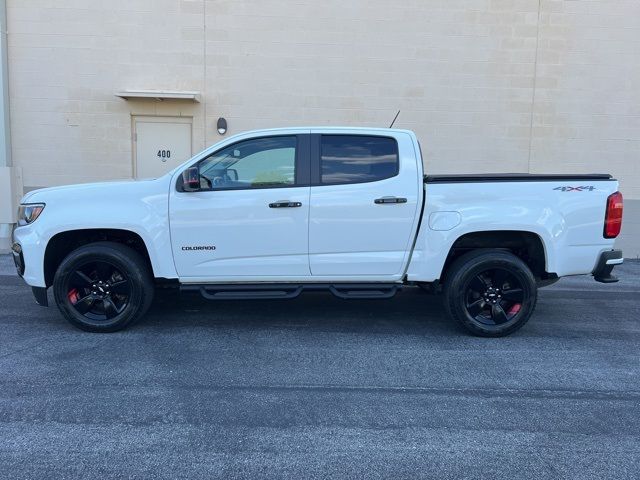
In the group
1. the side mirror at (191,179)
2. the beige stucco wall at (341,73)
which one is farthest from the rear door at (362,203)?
the beige stucco wall at (341,73)

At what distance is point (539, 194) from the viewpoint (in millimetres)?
5289

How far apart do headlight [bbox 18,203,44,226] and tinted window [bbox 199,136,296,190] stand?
1612mm

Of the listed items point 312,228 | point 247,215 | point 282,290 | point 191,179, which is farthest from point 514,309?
point 191,179

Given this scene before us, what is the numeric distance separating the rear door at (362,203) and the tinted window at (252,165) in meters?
0.27

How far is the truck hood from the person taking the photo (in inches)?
208

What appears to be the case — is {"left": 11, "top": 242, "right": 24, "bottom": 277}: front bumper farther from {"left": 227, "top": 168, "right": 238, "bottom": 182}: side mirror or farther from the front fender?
{"left": 227, "top": 168, "right": 238, "bottom": 182}: side mirror

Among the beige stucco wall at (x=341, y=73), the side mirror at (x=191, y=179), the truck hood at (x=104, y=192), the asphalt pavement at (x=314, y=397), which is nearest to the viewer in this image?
the asphalt pavement at (x=314, y=397)

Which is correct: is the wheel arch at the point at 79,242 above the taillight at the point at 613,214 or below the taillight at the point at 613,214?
below

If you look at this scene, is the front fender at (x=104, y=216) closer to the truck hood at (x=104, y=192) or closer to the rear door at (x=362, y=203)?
the truck hood at (x=104, y=192)

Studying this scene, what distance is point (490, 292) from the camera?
5.48 meters

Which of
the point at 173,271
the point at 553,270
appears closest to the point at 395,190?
the point at 553,270

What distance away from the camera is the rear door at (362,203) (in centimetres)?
528

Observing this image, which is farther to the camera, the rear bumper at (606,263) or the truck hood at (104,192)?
the rear bumper at (606,263)

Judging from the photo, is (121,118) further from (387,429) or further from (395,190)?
(387,429)
